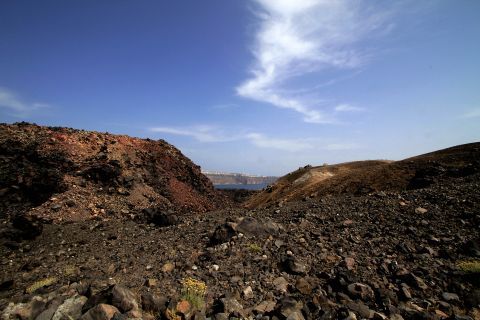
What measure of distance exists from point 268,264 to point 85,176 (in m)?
16.7

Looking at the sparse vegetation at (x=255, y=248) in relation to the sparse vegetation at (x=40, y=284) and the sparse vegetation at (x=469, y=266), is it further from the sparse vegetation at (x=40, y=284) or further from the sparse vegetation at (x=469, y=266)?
the sparse vegetation at (x=40, y=284)

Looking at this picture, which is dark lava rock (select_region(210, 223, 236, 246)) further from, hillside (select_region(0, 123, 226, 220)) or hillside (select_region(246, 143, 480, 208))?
hillside (select_region(246, 143, 480, 208))

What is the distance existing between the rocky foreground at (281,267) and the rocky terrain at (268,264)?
0.03 meters

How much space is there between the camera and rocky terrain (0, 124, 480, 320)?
6.56 meters

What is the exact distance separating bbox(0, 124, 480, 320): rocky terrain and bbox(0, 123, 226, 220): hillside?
2110 millimetres

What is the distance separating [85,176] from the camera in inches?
823

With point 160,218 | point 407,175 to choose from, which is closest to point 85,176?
point 160,218

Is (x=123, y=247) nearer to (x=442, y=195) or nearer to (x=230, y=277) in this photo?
(x=230, y=277)

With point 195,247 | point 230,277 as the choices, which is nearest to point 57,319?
point 230,277

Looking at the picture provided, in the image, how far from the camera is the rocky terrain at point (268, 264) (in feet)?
21.5

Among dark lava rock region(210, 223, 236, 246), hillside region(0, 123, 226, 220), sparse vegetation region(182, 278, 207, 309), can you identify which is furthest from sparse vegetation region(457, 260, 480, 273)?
hillside region(0, 123, 226, 220)

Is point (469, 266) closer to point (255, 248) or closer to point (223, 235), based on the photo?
point (255, 248)

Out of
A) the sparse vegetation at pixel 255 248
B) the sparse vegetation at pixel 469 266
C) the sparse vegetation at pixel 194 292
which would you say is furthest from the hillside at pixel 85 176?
the sparse vegetation at pixel 469 266

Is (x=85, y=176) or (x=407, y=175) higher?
(x=85, y=176)
